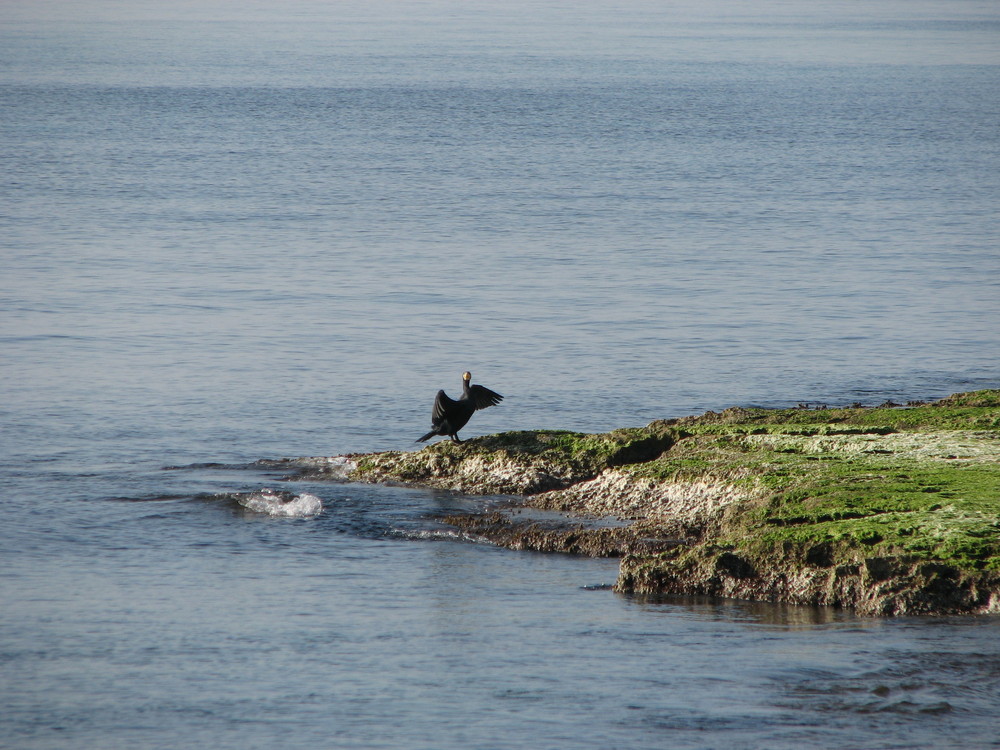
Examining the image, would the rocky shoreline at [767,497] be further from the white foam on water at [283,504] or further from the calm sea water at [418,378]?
the white foam on water at [283,504]

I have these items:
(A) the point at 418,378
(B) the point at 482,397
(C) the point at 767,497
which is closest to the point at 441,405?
(B) the point at 482,397

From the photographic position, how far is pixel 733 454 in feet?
61.5

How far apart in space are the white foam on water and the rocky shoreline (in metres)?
1.29

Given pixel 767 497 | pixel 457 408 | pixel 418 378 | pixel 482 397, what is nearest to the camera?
pixel 767 497

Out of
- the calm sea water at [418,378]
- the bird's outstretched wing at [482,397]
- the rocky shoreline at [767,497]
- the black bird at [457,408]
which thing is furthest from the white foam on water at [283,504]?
the bird's outstretched wing at [482,397]

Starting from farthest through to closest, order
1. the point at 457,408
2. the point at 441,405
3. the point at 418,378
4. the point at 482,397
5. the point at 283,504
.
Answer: the point at 418,378, the point at 482,397, the point at 457,408, the point at 441,405, the point at 283,504

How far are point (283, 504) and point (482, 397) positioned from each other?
11.3 feet

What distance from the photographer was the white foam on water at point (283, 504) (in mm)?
19297

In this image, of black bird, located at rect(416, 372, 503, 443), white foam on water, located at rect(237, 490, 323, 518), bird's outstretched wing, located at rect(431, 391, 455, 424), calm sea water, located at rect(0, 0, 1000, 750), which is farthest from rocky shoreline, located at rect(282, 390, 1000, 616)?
white foam on water, located at rect(237, 490, 323, 518)

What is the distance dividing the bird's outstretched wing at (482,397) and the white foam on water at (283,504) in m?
2.83

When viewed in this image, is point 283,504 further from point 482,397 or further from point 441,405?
point 482,397

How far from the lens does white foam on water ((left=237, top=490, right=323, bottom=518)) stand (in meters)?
19.3

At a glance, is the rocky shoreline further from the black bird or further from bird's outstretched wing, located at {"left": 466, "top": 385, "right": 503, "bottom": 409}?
bird's outstretched wing, located at {"left": 466, "top": 385, "right": 503, "bottom": 409}

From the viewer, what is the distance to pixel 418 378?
30078mm
